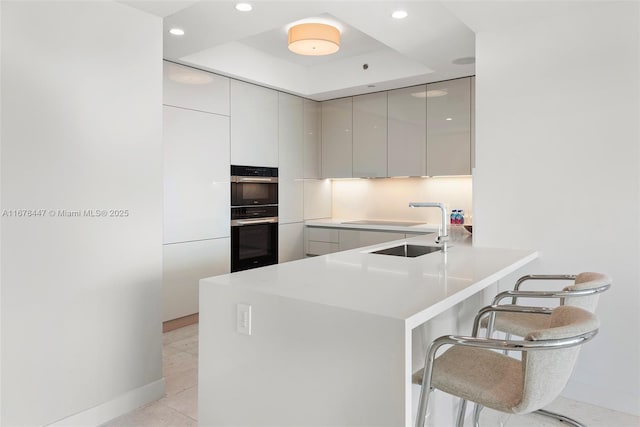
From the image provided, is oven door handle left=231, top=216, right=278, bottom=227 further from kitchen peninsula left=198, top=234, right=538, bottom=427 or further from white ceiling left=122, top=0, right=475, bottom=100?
kitchen peninsula left=198, top=234, right=538, bottom=427

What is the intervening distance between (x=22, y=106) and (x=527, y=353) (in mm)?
2308

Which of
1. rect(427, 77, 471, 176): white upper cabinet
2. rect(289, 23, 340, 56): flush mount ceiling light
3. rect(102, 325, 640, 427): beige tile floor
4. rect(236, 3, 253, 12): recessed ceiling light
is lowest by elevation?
rect(102, 325, 640, 427): beige tile floor

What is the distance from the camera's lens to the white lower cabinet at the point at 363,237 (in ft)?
14.7

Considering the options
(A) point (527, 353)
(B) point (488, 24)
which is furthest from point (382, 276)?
(B) point (488, 24)

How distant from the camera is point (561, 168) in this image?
101 inches

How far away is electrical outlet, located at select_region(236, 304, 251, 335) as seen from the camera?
1.70 m

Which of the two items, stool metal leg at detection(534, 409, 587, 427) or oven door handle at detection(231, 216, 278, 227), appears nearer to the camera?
stool metal leg at detection(534, 409, 587, 427)

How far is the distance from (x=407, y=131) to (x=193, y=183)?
2283 millimetres

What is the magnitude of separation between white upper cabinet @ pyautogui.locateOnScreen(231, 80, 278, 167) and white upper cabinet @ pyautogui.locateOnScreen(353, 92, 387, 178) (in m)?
0.96

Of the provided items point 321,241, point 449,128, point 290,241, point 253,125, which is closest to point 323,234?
point 321,241

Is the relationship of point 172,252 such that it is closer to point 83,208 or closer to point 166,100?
point 166,100

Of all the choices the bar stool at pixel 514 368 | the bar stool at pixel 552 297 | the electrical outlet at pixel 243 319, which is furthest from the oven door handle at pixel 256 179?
the bar stool at pixel 514 368

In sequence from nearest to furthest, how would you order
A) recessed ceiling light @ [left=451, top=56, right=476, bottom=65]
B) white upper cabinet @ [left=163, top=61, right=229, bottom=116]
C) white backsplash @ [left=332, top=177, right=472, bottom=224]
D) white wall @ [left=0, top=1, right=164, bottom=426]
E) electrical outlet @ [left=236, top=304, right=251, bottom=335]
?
electrical outlet @ [left=236, top=304, right=251, bottom=335] → white wall @ [left=0, top=1, right=164, bottom=426] → recessed ceiling light @ [left=451, top=56, right=476, bottom=65] → white upper cabinet @ [left=163, top=61, right=229, bottom=116] → white backsplash @ [left=332, top=177, right=472, bottom=224]

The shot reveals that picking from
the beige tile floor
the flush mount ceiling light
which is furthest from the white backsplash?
the beige tile floor
